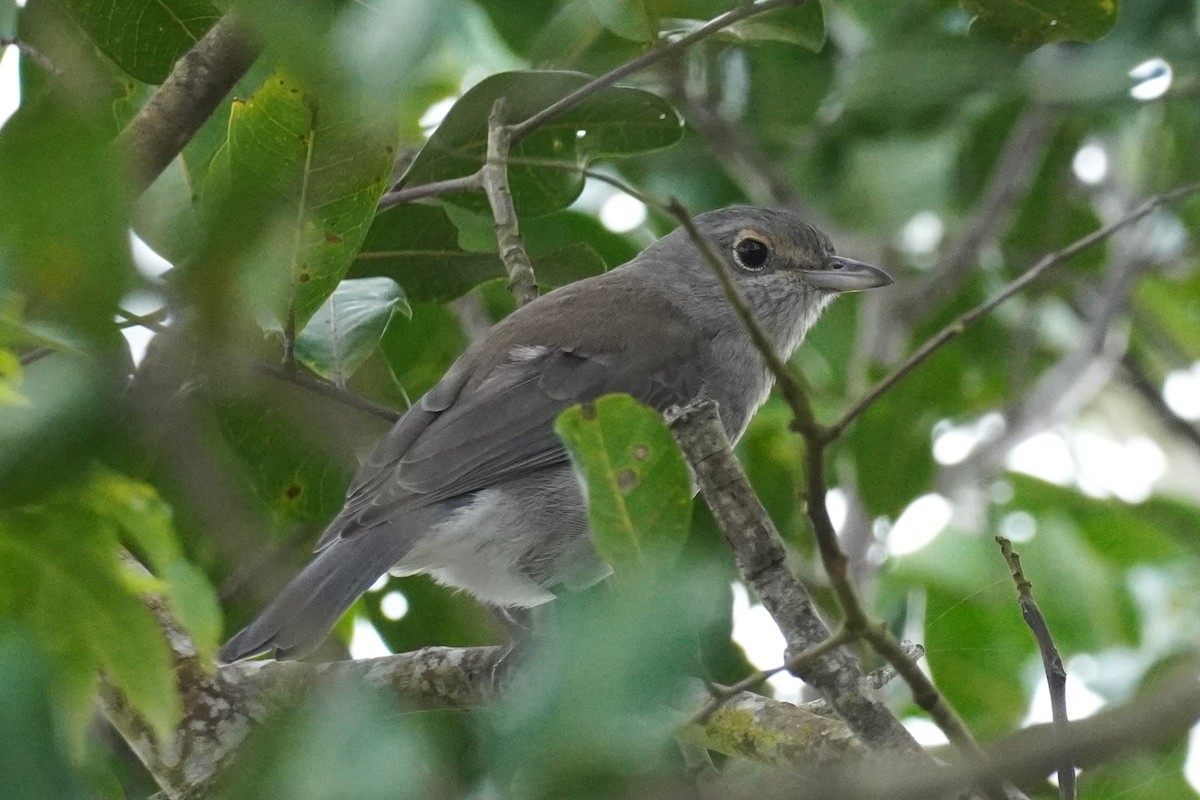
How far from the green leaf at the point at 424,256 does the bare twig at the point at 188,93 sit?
63 cm

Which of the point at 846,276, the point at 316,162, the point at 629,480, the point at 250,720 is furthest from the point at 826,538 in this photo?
the point at 846,276

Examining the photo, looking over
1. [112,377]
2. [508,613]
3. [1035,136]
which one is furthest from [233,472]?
[1035,136]

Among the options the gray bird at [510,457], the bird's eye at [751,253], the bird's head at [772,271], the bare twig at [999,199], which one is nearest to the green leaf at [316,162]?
the gray bird at [510,457]

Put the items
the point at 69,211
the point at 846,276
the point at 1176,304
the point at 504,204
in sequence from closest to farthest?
the point at 69,211, the point at 504,204, the point at 846,276, the point at 1176,304

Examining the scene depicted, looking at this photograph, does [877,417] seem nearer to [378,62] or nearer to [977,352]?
[977,352]

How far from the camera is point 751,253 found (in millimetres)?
5605

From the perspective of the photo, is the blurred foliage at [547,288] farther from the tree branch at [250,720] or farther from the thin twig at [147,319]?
the tree branch at [250,720]

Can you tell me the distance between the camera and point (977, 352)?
612 cm

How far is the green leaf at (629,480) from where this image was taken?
2205 mm

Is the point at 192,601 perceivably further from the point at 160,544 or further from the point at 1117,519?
the point at 1117,519

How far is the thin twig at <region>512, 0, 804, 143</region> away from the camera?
3611mm

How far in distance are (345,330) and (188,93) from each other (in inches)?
28.1

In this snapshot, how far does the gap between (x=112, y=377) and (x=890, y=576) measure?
11.9 ft

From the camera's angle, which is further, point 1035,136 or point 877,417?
point 1035,136
